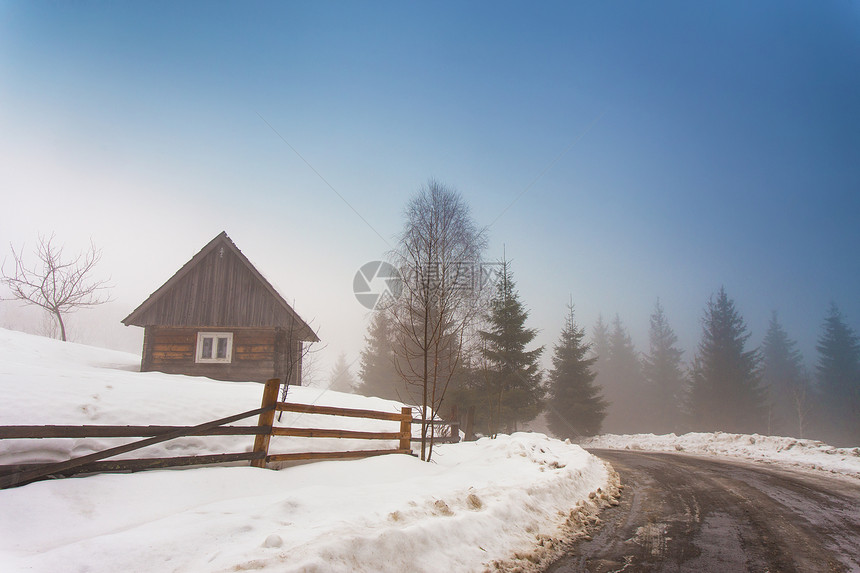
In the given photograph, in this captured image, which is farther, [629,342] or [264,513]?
[629,342]

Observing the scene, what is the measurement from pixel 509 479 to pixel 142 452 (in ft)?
17.1

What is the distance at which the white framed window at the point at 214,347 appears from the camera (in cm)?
1822


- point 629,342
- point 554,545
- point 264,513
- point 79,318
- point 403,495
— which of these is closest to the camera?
point 264,513

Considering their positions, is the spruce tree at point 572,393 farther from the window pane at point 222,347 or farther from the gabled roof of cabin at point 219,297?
the window pane at point 222,347

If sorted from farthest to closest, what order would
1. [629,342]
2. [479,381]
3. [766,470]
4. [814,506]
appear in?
1. [629,342]
2. [479,381]
3. [766,470]
4. [814,506]

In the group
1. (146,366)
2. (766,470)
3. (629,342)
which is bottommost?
(766,470)

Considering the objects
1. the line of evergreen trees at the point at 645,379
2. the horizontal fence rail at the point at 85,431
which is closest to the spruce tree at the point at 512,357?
the line of evergreen trees at the point at 645,379

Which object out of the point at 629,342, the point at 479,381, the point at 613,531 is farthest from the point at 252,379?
the point at 629,342

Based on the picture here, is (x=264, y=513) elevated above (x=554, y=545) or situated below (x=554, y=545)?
above

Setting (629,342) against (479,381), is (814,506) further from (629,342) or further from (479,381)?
(629,342)

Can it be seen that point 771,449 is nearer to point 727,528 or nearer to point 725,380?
point 727,528

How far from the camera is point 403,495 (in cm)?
530

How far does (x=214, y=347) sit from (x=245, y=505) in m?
15.4

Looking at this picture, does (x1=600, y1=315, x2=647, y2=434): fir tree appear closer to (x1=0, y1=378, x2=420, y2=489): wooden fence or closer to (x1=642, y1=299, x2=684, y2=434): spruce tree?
(x1=642, y1=299, x2=684, y2=434): spruce tree
